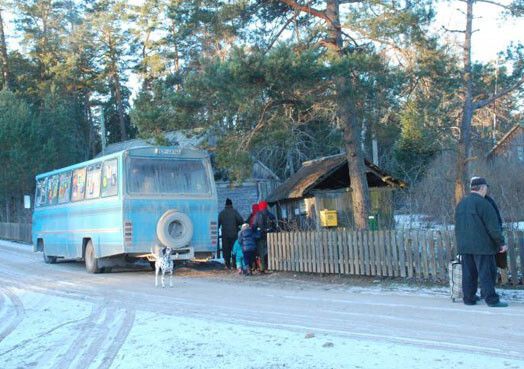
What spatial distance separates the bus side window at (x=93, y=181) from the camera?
1678 centimetres

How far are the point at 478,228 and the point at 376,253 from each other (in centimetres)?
406

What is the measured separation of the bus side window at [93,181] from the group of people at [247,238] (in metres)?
3.75

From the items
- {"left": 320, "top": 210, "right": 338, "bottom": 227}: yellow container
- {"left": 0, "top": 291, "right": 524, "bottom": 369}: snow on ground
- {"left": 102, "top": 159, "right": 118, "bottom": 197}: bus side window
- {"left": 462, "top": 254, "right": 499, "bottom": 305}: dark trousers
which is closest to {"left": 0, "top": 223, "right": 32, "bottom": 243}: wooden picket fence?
{"left": 102, "top": 159, "right": 118, "bottom": 197}: bus side window

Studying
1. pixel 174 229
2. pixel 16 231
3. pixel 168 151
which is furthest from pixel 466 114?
pixel 16 231

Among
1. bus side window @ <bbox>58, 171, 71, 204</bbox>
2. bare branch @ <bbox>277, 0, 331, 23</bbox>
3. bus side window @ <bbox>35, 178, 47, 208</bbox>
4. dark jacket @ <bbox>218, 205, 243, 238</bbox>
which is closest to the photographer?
bare branch @ <bbox>277, 0, 331, 23</bbox>

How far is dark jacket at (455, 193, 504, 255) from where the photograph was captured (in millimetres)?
8742

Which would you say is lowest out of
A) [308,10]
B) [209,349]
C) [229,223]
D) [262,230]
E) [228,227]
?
[209,349]

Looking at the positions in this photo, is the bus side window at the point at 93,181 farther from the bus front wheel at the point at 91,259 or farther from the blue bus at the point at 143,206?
the bus front wheel at the point at 91,259

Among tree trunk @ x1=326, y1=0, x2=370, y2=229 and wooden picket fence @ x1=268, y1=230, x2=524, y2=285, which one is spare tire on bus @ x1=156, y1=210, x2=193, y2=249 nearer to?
wooden picket fence @ x1=268, y1=230, x2=524, y2=285

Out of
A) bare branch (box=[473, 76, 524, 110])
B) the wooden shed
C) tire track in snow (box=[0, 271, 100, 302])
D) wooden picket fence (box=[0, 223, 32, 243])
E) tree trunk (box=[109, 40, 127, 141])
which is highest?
tree trunk (box=[109, 40, 127, 141])

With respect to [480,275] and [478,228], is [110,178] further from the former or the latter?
[480,275]

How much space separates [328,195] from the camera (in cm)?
2186

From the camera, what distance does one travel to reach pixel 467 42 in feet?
52.6

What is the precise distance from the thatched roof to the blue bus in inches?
209
